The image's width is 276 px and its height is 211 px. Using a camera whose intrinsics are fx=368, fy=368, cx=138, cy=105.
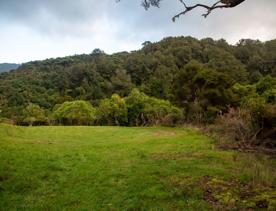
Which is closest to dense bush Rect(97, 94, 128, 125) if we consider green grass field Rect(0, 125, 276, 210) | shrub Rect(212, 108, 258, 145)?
shrub Rect(212, 108, 258, 145)

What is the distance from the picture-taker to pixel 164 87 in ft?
238

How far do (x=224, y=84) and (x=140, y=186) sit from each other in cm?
3082

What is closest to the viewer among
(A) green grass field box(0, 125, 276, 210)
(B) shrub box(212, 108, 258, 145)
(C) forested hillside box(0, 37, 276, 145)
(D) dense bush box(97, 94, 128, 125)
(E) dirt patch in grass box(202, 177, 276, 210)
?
(E) dirt patch in grass box(202, 177, 276, 210)

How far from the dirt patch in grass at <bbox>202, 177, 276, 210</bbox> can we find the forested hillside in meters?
9.88

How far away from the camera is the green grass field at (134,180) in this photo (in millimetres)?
9680

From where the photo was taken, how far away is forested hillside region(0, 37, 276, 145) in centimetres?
3984

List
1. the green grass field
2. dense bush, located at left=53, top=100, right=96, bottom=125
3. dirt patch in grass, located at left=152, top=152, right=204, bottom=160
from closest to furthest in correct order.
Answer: the green grass field
dirt patch in grass, located at left=152, top=152, right=204, bottom=160
dense bush, located at left=53, top=100, right=96, bottom=125

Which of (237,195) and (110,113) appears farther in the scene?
(110,113)

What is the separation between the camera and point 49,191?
37.2 ft

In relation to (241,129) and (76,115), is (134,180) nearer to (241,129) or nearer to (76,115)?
(241,129)

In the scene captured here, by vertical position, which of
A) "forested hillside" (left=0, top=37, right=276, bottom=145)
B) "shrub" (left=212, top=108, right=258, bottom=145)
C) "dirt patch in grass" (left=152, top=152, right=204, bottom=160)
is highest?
"forested hillside" (left=0, top=37, right=276, bottom=145)

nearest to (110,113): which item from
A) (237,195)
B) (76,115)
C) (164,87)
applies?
(76,115)

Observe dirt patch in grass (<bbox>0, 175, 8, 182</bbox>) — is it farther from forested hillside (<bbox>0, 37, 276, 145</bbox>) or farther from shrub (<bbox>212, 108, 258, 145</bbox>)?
forested hillside (<bbox>0, 37, 276, 145</bbox>)

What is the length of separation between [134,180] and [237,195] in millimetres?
3711
